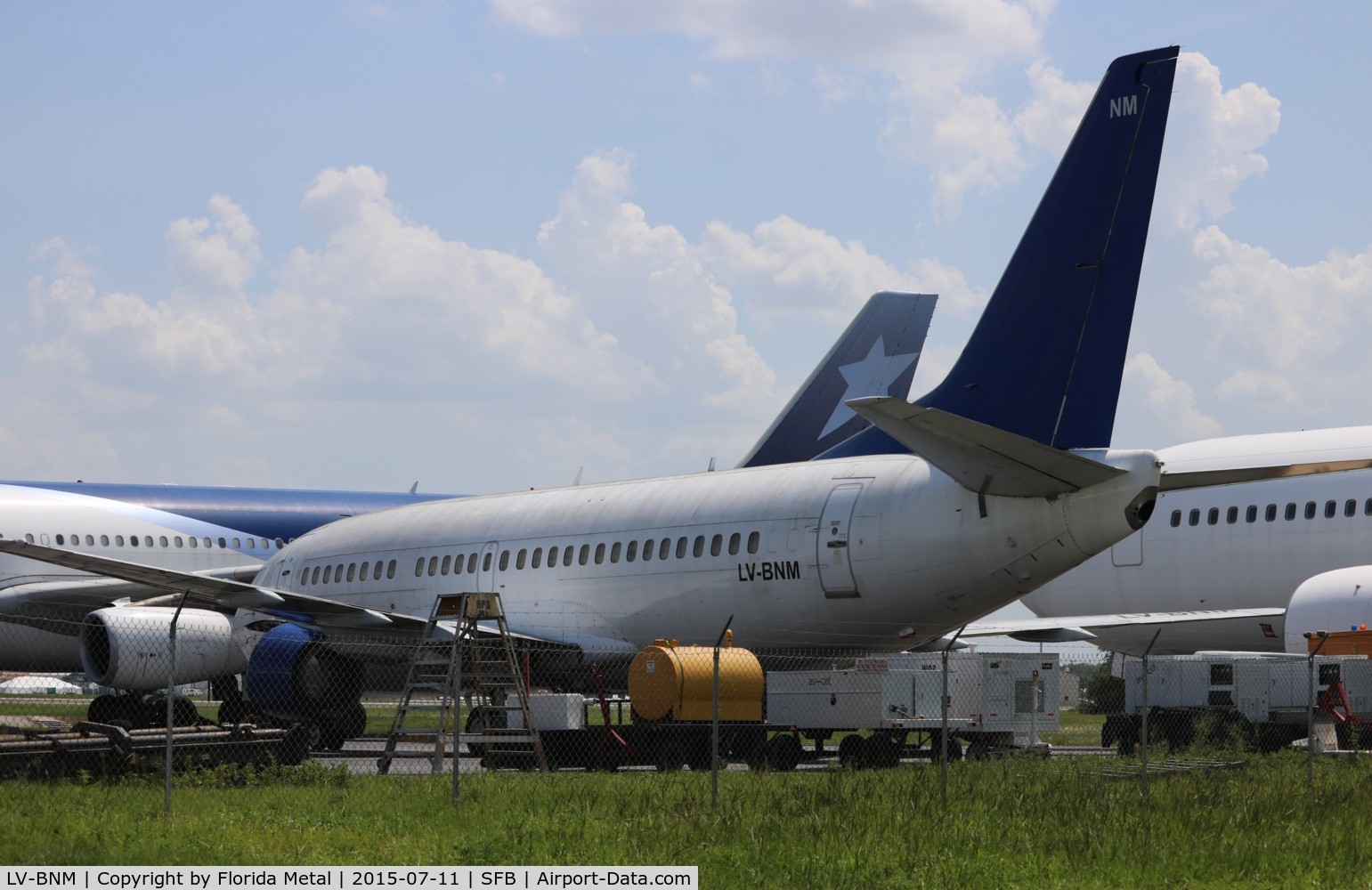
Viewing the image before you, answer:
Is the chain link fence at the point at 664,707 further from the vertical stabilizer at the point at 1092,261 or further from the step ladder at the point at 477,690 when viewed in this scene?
the vertical stabilizer at the point at 1092,261

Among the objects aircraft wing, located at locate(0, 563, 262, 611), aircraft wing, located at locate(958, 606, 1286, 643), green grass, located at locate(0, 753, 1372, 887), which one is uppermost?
aircraft wing, located at locate(0, 563, 262, 611)

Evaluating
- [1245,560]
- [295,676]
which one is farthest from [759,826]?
[1245,560]

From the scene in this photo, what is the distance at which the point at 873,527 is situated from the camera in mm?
18625

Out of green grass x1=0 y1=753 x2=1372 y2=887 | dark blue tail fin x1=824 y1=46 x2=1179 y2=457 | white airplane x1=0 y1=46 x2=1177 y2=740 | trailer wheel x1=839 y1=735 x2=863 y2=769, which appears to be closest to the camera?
green grass x1=0 y1=753 x2=1372 y2=887

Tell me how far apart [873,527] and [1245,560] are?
1056 centimetres

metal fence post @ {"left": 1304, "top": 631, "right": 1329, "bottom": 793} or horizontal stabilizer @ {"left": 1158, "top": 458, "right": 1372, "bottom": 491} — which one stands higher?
horizontal stabilizer @ {"left": 1158, "top": 458, "right": 1372, "bottom": 491}

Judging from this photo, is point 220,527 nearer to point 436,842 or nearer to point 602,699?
point 602,699

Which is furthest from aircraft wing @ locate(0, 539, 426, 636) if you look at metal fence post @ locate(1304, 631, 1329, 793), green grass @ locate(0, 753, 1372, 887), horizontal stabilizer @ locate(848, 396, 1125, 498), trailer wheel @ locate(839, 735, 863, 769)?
metal fence post @ locate(1304, 631, 1329, 793)

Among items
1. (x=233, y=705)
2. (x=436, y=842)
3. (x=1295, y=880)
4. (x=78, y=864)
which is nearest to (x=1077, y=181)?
(x=1295, y=880)

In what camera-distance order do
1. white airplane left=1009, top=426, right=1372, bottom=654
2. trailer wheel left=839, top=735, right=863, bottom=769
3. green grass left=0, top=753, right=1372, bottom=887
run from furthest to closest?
white airplane left=1009, top=426, right=1372, bottom=654
trailer wheel left=839, top=735, right=863, bottom=769
green grass left=0, top=753, right=1372, bottom=887

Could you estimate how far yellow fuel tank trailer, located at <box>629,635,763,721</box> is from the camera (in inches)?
707

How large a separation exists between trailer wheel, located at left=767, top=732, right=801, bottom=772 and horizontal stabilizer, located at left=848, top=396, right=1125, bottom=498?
389 centimetres

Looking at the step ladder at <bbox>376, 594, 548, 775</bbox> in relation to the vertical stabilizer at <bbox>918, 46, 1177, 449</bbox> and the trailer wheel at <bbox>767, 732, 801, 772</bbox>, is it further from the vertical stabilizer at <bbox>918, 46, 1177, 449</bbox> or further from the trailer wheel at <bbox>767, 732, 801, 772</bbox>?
the vertical stabilizer at <bbox>918, 46, 1177, 449</bbox>

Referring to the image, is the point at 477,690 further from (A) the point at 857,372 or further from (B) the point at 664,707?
(A) the point at 857,372
